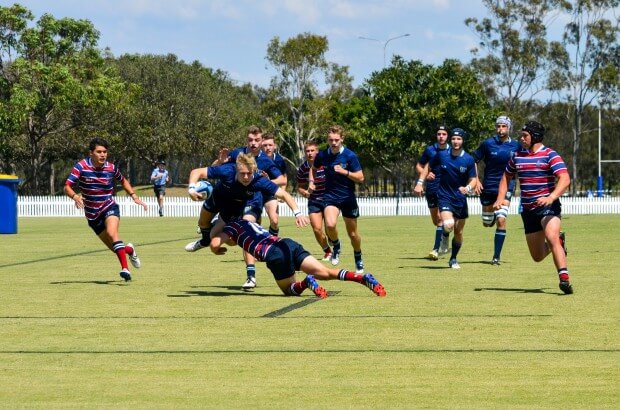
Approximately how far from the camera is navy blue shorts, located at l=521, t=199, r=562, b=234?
1347cm

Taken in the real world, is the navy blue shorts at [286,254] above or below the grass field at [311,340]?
above

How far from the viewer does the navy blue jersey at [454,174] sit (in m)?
18.0

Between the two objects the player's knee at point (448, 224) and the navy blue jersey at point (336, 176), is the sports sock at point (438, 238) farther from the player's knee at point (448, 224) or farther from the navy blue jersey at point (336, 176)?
the navy blue jersey at point (336, 176)

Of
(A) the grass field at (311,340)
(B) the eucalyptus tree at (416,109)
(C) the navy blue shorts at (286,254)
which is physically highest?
(B) the eucalyptus tree at (416,109)

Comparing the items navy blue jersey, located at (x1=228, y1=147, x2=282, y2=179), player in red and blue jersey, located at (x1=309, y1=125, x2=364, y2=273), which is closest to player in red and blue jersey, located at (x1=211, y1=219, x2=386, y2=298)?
navy blue jersey, located at (x1=228, y1=147, x2=282, y2=179)

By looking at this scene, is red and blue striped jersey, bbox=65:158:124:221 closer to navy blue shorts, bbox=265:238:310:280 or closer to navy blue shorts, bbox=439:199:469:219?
navy blue shorts, bbox=265:238:310:280

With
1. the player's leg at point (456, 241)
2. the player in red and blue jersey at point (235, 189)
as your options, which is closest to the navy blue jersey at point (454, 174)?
the player's leg at point (456, 241)

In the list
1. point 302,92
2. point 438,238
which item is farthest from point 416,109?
point 438,238

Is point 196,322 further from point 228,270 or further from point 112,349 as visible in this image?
point 228,270

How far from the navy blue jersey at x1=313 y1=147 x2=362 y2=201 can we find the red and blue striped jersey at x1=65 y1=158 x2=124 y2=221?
291 centimetres

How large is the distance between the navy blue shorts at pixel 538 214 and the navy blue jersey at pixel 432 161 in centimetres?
476

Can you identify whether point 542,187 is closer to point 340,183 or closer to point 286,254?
point 286,254

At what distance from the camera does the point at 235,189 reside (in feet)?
44.4

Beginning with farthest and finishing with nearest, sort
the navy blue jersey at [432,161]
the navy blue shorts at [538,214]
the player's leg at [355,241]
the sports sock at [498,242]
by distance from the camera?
the navy blue jersey at [432,161], the sports sock at [498,242], the player's leg at [355,241], the navy blue shorts at [538,214]
